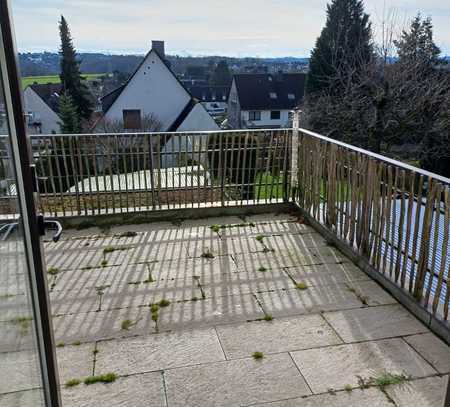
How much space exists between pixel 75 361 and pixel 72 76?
29.7 meters

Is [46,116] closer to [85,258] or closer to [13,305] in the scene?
[85,258]

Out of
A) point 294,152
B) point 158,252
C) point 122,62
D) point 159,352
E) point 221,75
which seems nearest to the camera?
point 159,352

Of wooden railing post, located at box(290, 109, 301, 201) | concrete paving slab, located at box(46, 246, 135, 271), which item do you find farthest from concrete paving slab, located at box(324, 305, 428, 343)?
wooden railing post, located at box(290, 109, 301, 201)

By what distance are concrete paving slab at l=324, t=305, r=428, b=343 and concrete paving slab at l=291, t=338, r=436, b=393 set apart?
84 mm

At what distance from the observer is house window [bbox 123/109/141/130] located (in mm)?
20125

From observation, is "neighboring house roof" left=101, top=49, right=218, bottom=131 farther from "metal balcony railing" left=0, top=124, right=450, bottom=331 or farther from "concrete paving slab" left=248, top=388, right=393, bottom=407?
"concrete paving slab" left=248, top=388, right=393, bottom=407

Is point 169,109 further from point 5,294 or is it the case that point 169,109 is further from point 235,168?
point 5,294

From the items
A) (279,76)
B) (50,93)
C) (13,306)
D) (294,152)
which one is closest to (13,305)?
(13,306)

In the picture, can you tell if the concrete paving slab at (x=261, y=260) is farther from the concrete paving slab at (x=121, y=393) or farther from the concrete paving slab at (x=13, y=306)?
the concrete paving slab at (x=13, y=306)

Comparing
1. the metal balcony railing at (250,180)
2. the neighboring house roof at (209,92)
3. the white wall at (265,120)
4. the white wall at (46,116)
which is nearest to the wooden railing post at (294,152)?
the metal balcony railing at (250,180)

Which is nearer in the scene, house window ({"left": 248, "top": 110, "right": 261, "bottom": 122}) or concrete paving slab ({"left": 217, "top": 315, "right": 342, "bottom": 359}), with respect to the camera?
concrete paving slab ({"left": 217, "top": 315, "right": 342, "bottom": 359})

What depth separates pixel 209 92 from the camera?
43.4 m

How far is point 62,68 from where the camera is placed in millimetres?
28891

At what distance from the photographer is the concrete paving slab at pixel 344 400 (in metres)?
2.12
